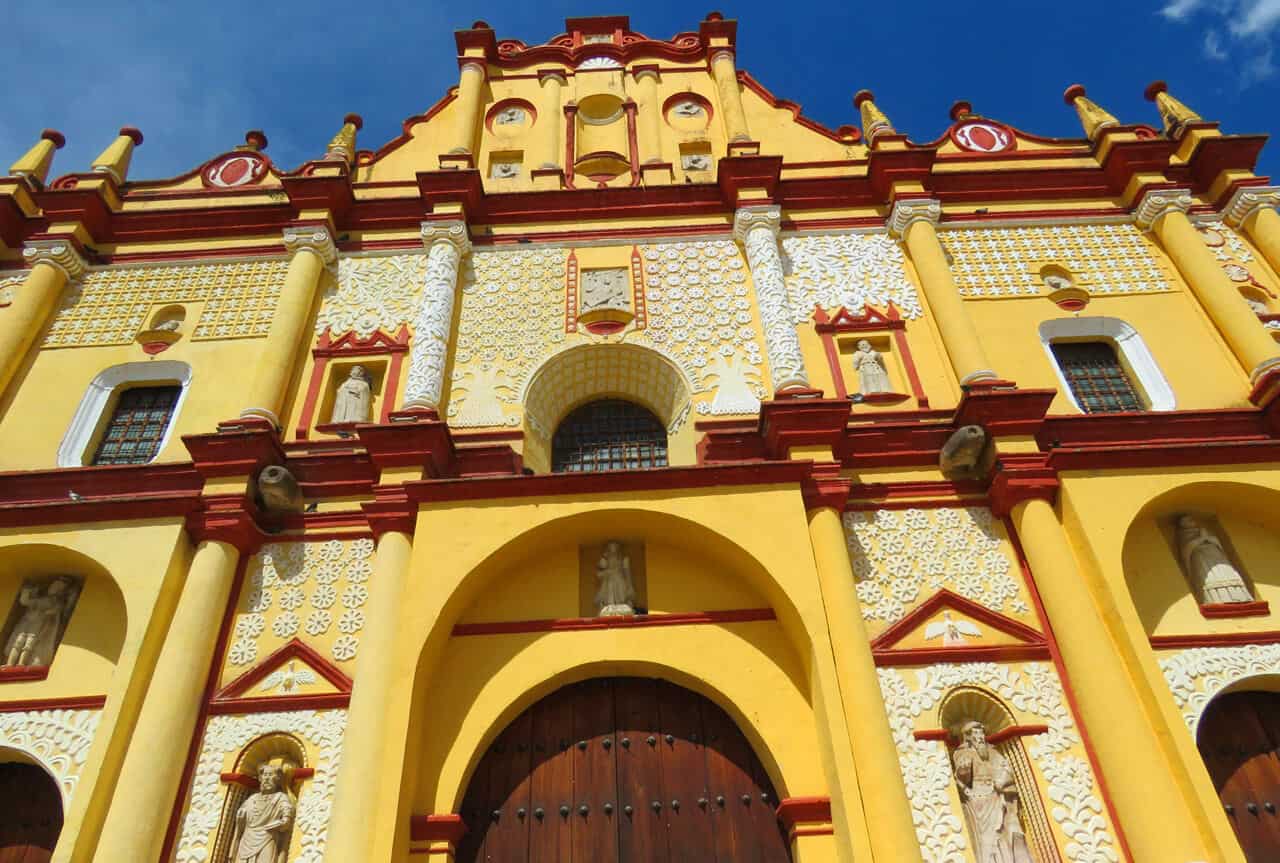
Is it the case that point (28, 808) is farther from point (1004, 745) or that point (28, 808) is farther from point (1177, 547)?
point (1177, 547)

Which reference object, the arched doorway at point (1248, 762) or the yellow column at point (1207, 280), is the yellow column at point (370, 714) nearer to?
the arched doorway at point (1248, 762)

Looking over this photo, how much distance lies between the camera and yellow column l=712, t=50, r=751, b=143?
12.2 meters

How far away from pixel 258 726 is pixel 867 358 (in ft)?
23.2

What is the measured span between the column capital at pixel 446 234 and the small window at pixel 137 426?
3373 millimetres

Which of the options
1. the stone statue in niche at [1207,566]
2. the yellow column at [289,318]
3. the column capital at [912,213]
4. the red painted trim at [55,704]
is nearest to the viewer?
the red painted trim at [55,704]

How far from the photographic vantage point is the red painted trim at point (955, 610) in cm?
747

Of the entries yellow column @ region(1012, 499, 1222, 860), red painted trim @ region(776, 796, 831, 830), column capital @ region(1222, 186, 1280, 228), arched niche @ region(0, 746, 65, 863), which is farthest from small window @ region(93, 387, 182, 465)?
column capital @ region(1222, 186, 1280, 228)

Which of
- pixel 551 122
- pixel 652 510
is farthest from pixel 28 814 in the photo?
pixel 551 122

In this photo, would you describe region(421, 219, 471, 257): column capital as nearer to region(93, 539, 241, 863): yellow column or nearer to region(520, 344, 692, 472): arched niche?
region(520, 344, 692, 472): arched niche

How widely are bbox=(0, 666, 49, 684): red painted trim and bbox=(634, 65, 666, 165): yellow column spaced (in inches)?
353

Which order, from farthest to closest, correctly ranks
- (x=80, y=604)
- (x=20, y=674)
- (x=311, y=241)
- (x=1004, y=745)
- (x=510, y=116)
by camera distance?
1. (x=510, y=116)
2. (x=311, y=241)
3. (x=80, y=604)
4. (x=20, y=674)
5. (x=1004, y=745)

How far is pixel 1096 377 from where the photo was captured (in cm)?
985

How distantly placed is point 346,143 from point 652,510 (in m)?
7.83

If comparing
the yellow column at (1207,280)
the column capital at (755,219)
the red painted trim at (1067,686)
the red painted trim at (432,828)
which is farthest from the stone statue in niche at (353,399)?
the yellow column at (1207,280)
